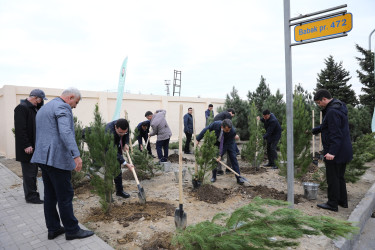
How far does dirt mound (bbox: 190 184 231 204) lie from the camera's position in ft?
15.1

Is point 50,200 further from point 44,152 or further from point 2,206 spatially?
point 2,206

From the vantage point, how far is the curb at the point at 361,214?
10.1 ft

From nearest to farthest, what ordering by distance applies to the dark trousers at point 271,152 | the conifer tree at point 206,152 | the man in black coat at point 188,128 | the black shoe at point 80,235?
the black shoe at point 80,235
the conifer tree at point 206,152
the dark trousers at point 271,152
the man in black coat at point 188,128

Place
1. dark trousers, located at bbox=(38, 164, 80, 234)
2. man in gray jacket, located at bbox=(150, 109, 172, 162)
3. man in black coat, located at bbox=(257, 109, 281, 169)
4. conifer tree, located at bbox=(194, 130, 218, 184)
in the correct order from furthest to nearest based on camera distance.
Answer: man in gray jacket, located at bbox=(150, 109, 172, 162)
man in black coat, located at bbox=(257, 109, 281, 169)
conifer tree, located at bbox=(194, 130, 218, 184)
dark trousers, located at bbox=(38, 164, 80, 234)

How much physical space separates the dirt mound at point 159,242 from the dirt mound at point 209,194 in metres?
1.59

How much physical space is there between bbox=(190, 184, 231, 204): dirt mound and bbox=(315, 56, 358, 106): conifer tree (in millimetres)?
17881

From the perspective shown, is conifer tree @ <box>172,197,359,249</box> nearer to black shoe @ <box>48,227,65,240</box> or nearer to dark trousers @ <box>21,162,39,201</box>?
black shoe @ <box>48,227,65,240</box>

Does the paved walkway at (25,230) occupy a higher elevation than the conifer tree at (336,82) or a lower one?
lower

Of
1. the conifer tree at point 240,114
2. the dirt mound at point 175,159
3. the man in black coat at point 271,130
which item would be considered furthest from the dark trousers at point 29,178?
the conifer tree at point 240,114

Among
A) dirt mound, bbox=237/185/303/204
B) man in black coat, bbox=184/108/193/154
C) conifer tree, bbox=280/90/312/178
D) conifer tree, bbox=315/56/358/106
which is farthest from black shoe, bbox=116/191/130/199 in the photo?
conifer tree, bbox=315/56/358/106

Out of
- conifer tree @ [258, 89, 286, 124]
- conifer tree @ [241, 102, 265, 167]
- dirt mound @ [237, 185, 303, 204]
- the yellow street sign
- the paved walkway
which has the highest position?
the yellow street sign

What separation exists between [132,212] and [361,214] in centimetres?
363

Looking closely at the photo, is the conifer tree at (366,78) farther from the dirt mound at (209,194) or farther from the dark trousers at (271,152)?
the dirt mound at (209,194)

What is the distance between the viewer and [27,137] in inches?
163
